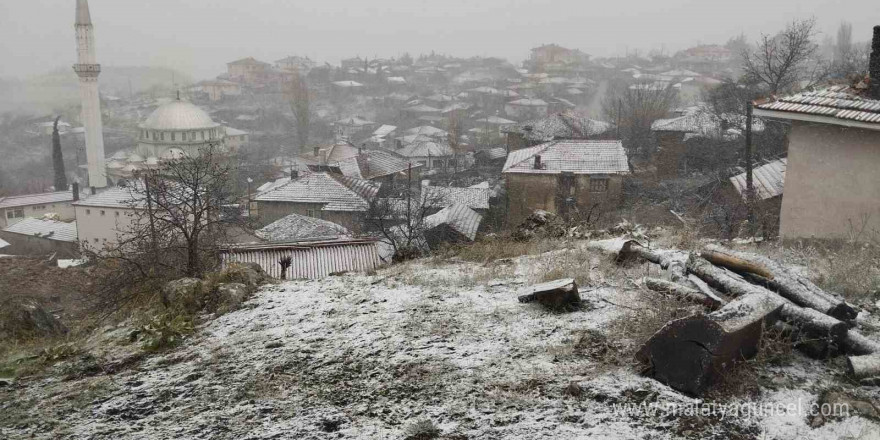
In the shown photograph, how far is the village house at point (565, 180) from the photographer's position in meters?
24.4

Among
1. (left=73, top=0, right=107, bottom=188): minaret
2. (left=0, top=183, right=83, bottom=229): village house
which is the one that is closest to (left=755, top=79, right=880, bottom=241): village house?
(left=0, top=183, right=83, bottom=229): village house

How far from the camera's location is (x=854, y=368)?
3.40m

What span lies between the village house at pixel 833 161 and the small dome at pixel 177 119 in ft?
163

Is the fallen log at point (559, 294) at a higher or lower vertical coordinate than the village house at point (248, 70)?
lower

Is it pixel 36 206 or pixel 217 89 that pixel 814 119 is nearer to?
pixel 36 206

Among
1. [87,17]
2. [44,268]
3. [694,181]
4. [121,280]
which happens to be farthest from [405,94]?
[121,280]

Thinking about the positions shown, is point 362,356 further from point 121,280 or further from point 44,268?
point 44,268

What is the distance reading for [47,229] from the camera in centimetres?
3216

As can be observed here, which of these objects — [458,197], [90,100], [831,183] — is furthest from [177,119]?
[831,183]

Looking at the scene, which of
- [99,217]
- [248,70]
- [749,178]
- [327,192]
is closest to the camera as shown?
[749,178]

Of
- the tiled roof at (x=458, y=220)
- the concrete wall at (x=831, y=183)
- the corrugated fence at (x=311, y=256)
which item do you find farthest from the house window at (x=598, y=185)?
the concrete wall at (x=831, y=183)

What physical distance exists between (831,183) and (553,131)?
27914 millimetres

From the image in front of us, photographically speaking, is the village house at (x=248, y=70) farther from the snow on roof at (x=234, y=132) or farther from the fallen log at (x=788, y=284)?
the fallen log at (x=788, y=284)

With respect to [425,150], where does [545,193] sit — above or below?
below
